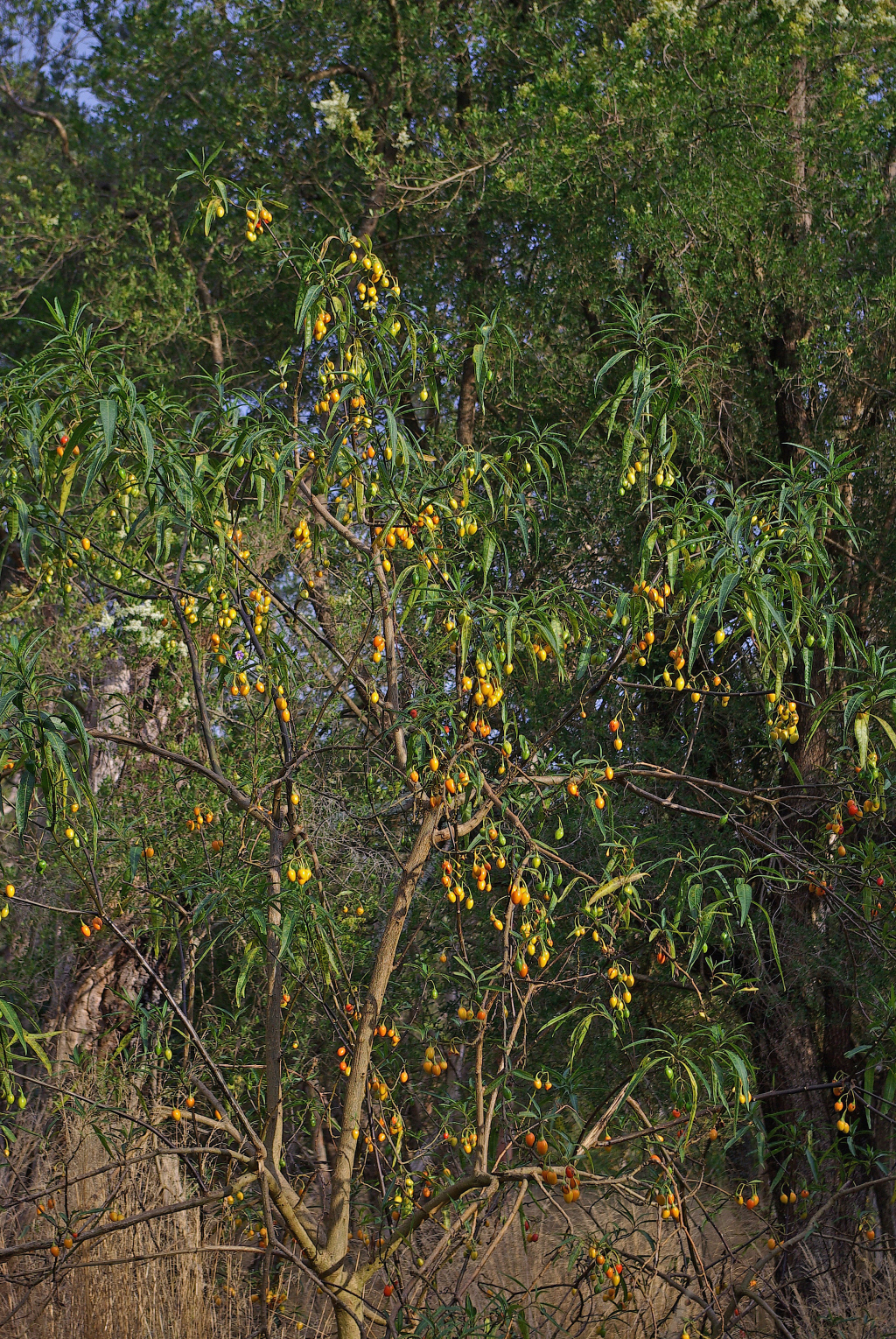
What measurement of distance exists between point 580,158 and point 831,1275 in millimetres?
4510

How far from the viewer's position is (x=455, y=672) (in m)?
2.79

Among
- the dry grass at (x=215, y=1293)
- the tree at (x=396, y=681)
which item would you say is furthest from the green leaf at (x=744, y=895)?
the dry grass at (x=215, y=1293)

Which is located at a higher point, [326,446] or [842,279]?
[842,279]

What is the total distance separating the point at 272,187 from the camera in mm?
6004

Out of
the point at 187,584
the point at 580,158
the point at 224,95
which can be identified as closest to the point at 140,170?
the point at 224,95

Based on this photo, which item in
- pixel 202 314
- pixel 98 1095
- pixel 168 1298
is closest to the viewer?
pixel 168 1298

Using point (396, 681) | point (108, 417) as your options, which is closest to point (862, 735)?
point (396, 681)

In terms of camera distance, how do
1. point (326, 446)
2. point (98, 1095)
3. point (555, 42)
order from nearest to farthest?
1. point (326, 446)
2. point (98, 1095)
3. point (555, 42)

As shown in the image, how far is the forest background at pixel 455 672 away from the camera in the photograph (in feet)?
7.33

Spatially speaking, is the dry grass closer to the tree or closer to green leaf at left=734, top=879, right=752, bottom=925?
the tree

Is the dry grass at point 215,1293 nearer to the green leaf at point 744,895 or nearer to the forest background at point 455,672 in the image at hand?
the forest background at point 455,672

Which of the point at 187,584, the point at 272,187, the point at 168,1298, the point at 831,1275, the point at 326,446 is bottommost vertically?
the point at 831,1275

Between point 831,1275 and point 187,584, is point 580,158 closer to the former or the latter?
point 187,584

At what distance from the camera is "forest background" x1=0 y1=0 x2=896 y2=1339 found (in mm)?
2234
